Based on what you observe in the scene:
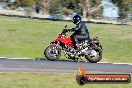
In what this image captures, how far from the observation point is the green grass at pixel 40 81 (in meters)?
11.3

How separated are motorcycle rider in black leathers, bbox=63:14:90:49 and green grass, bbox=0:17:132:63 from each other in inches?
126

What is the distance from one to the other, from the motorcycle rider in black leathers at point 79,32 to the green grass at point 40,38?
321 centimetres

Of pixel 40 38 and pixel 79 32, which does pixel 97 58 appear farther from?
pixel 40 38

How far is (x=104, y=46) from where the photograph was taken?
26.6 meters

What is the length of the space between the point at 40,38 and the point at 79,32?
9448 mm

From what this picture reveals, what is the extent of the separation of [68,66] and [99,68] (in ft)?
3.91

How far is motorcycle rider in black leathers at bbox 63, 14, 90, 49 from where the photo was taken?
62.6 feet

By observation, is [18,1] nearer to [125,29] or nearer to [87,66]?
[125,29]

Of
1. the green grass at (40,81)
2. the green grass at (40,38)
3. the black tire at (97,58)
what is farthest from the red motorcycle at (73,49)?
the green grass at (40,81)

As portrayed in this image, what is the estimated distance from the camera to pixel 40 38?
93.2ft

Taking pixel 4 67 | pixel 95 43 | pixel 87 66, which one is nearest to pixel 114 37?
pixel 95 43

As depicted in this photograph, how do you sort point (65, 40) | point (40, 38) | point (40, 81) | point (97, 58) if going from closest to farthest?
1. point (40, 81)
2. point (97, 58)
3. point (65, 40)
4. point (40, 38)

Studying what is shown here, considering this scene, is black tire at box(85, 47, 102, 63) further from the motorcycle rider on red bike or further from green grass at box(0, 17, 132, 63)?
green grass at box(0, 17, 132, 63)

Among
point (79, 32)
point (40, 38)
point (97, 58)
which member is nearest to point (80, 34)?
point (79, 32)
